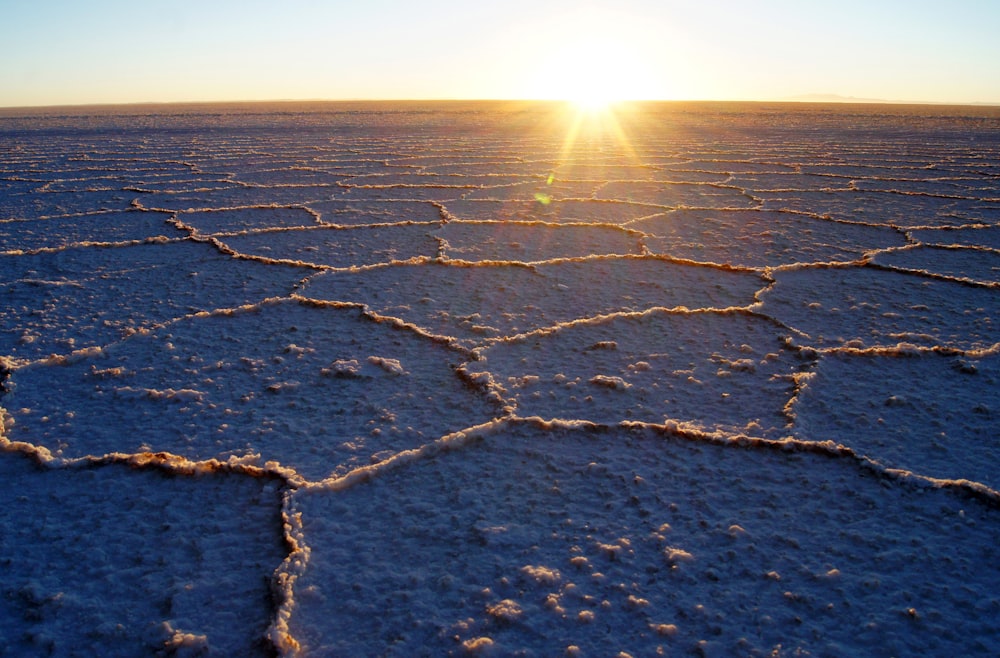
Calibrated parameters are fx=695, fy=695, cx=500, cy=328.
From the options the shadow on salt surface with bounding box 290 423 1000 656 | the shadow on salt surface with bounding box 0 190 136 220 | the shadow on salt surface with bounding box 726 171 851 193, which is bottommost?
the shadow on salt surface with bounding box 290 423 1000 656

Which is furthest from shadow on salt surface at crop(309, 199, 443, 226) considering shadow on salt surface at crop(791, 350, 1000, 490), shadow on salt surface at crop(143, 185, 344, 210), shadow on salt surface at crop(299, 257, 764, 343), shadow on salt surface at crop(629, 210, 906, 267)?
shadow on salt surface at crop(791, 350, 1000, 490)

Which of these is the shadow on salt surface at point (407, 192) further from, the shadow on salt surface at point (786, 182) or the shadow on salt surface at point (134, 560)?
the shadow on salt surface at point (134, 560)

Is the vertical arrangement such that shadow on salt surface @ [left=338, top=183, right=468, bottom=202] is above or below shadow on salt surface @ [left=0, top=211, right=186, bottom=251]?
above

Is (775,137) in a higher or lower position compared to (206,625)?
higher

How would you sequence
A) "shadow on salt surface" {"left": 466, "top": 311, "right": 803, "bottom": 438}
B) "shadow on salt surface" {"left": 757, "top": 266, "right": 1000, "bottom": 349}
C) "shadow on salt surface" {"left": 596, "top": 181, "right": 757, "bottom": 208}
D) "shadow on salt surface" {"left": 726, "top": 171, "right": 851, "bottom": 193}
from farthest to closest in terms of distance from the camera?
1. "shadow on salt surface" {"left": 726, "top": 171, "right": 851, "bottom": 193}
2. "shadow on salt surface" {"left": 596, "top": 181, "right": 757, "bottom": 208}
3. "shadow on salt surface" {"left": 757, "top": 266, "right": 1000, "bottom": 349}
4. "shadow on salt surface" {"left": 466, "top": 311, "right": 803, "bottom": 438}

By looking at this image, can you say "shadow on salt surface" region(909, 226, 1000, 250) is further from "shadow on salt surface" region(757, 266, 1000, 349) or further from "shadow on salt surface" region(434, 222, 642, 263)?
"shadow on salt surface" region(434, 222, 642, 263)

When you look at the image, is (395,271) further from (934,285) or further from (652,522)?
(934,285)

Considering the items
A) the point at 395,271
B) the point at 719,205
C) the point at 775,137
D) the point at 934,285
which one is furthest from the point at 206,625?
the point at 775,137
